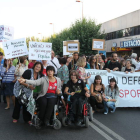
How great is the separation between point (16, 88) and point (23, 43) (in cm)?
183

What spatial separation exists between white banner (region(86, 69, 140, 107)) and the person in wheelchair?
214 cm

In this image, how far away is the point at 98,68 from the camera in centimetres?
830

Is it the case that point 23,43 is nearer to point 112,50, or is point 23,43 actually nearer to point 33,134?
point 33,134

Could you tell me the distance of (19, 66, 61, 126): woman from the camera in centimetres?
499

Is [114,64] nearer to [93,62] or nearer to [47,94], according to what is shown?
[93,62]

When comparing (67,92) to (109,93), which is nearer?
(67,92)

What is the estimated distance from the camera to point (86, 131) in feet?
16.9

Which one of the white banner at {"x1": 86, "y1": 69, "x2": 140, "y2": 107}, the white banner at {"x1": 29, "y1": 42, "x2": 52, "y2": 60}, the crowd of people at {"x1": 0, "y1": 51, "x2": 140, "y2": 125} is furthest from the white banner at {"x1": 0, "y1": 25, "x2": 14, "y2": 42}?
the white banner at {"x1": 86, "y1": 69, "x2": 140, "y2": 107}

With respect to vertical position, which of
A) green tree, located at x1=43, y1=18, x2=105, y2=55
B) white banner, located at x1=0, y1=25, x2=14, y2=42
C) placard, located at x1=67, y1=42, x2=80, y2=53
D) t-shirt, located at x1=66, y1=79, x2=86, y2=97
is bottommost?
t-shirt, located at x1=66, y1=79, x2=86, y2=97

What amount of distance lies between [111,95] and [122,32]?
28579mm

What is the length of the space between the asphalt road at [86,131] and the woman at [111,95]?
1.71ft

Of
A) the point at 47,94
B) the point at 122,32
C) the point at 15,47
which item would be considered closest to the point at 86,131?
the point at 47,94

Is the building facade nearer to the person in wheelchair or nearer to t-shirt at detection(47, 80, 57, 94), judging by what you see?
the person in wheelchair

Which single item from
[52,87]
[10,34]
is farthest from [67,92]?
[10,34]
